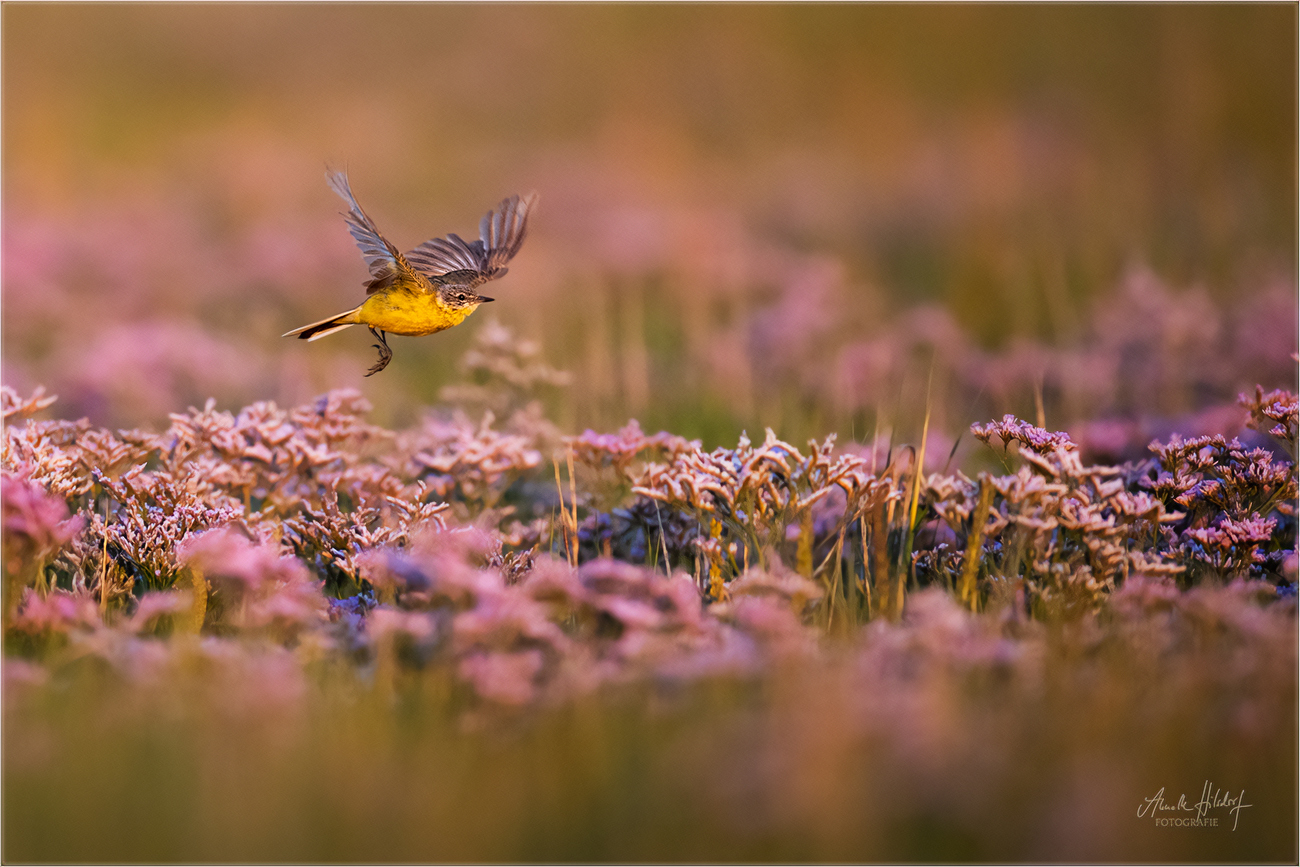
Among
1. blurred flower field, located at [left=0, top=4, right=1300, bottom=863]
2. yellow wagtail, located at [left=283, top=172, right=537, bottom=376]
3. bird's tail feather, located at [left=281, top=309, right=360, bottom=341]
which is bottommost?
blurred flower field, located at [left=0, top=4, right=1300, bottom=863]

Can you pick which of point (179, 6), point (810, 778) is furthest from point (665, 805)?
point (179, 6)

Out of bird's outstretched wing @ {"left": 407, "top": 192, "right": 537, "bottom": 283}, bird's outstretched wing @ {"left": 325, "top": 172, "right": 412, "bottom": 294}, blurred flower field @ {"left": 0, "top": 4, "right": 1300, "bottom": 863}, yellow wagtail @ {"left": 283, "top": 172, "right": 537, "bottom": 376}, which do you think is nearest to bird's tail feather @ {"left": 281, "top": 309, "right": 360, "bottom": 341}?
yellow wagtail @ {"left": 283, "top": 172, "right": 537, "bottom": 376}

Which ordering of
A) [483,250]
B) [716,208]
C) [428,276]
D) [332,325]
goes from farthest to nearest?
[716,208], [483,250], [428,276], [332,325]

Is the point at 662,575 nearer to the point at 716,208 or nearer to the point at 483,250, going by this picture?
the point at 483,250

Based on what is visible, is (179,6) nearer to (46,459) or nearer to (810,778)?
(46,459)

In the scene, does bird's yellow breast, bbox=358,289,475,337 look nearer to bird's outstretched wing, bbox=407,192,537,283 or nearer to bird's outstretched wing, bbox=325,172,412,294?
bird's outstretched wing, bbox=325,172,412,294

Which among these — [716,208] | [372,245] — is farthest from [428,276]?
[716,208]
